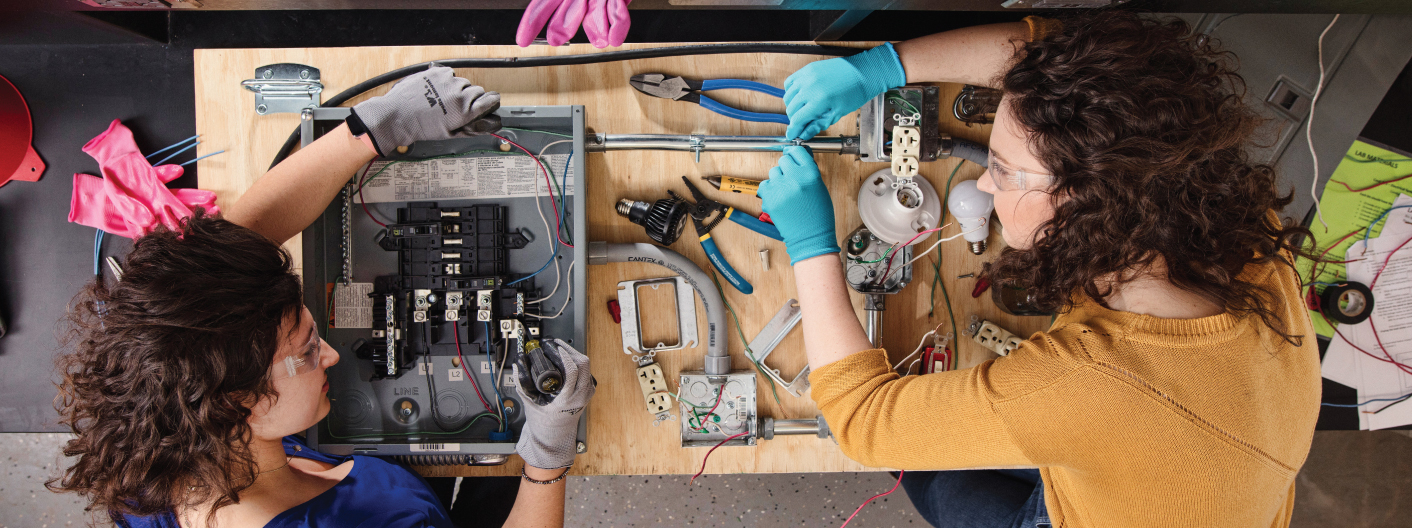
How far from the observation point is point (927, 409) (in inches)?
34.1

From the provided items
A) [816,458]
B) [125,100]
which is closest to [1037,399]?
[816,458]

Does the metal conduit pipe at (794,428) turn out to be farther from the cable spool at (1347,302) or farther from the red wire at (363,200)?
the cable spool at (1347,302)

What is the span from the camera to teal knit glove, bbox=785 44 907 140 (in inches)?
43.7

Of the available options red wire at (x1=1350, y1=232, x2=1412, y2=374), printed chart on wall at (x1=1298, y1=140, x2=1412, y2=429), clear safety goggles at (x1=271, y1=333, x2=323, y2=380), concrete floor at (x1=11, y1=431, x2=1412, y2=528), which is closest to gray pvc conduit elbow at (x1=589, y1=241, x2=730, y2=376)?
clear safety goggles at (x1=271, y1=333, x2=323, y2=380)

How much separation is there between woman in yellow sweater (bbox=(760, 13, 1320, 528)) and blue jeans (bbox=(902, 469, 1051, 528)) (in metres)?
0.31

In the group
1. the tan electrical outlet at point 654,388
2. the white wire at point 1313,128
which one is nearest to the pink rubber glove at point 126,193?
the tan electrical outlet at point 654,388

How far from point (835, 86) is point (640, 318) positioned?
59 cm

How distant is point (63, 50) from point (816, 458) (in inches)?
82.5

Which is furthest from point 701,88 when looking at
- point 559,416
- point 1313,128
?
point 1313,128

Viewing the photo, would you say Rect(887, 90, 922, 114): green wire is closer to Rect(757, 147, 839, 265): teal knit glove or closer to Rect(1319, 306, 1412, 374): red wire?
Rect(757, 147, 839, 265): teal knit glove

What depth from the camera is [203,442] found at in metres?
0.86

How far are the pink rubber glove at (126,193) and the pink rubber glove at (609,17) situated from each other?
2.87 ft

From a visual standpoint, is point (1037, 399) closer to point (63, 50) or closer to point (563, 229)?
point (563, 229)

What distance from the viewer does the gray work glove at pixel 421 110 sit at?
3.54ft
